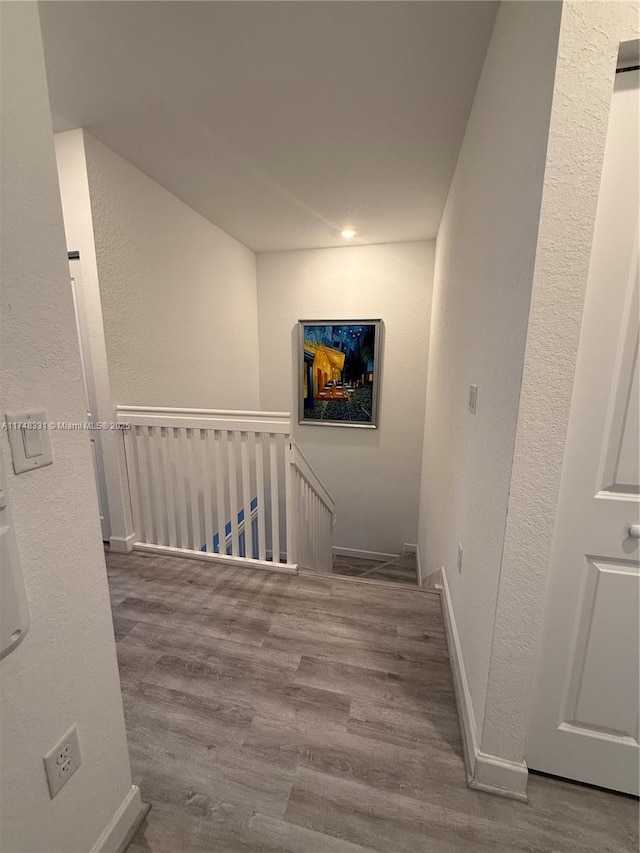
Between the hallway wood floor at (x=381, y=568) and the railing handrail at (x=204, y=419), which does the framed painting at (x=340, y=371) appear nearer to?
the hallway wood floor at (x=381, y=568)

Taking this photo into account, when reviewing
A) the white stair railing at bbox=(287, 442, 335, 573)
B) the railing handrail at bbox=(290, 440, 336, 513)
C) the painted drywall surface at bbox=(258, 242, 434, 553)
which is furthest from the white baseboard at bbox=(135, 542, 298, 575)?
the painted drywall surface at bbox=(258, 242, 434, 553)

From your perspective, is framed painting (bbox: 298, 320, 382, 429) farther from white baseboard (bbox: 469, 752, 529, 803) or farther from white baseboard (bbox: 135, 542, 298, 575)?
white baseboard (bbox: 469, 752, 529, 803)

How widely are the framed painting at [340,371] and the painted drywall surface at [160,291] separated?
891 mm

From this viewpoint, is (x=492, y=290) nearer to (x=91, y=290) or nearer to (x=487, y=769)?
(x=487, y=769)

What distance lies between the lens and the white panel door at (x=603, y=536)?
2.63ft

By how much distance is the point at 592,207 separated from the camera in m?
0.77

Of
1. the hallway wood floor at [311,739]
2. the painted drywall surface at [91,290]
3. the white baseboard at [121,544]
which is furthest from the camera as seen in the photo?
the white baseboard at [121,544]

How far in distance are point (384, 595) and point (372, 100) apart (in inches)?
102

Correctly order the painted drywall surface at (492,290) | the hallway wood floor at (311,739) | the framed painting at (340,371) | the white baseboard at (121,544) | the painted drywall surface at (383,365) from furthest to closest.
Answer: the framed painting at (340,371) → the painted drywall surface at (383,365) → the white baseboard at (121,544) → the hallway wood floor at (311,739) → the painted drywall surface at (492,290)

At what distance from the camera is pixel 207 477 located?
2.18 m

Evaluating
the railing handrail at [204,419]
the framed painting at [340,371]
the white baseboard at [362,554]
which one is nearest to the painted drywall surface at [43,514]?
the railing handrail at [204,419]

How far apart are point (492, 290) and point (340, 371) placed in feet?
9.13

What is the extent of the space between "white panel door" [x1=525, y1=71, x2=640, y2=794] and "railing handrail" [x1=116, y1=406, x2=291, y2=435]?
4.68 ft

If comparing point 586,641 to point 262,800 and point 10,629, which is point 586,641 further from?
point 10,629
